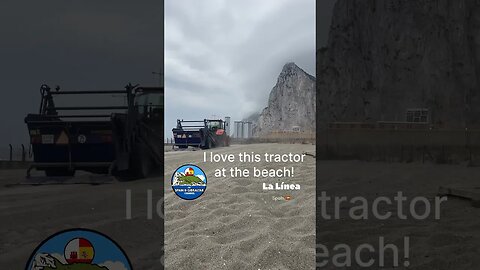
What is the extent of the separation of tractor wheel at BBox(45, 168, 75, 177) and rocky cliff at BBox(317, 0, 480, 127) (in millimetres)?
23834

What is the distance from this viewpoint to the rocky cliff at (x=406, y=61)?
29.7 m

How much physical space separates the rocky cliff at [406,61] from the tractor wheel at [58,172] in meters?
23.8

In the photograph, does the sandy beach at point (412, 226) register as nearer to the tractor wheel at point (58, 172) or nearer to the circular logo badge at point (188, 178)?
the circular logo badge at point (188, 178)

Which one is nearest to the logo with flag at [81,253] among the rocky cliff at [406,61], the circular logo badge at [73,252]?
the circular logo badge at [73,252]

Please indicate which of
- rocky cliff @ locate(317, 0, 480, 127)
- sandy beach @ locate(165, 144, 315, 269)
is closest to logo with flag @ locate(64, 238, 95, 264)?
sandy beach @ locate(165, 144, 315, 269)

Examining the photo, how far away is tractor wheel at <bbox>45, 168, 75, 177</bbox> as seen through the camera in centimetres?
312

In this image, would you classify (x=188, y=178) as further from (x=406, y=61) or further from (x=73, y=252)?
(x=406, y=61)

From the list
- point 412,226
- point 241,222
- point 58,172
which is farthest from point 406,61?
point 58,172

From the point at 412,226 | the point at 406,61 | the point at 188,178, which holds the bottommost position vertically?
the point at 412,226

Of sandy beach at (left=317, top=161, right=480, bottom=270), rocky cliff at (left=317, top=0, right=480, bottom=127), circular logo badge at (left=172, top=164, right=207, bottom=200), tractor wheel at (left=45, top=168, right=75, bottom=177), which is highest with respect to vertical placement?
rocky cliff at (left=317, top=0, right=480, bottom=127)

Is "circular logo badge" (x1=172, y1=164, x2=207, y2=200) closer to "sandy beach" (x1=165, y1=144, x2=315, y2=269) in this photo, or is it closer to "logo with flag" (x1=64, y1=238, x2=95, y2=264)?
"sandy beach" (x1=165, y1=144, x2=315, y2=269)

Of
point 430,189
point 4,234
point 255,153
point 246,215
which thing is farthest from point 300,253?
point 430,189

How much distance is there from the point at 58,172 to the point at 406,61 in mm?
34456

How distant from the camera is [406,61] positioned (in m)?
32.8
